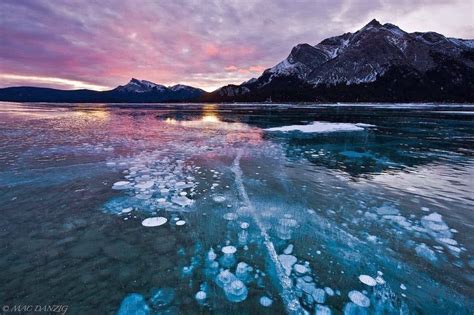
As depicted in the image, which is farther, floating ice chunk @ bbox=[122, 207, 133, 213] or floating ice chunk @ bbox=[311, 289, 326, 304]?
floating ice chunk @ bbox=[122, 207, 133, 213]

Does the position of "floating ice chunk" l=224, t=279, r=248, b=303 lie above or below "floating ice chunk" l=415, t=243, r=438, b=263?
above

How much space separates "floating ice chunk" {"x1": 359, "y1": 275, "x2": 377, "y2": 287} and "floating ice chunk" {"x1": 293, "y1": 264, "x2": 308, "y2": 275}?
0.87 meters

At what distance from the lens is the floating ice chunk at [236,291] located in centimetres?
366

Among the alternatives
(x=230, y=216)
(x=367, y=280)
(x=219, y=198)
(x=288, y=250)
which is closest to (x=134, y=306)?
(x=288, y=250)

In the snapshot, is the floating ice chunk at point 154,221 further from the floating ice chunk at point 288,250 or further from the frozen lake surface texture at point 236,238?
the floating ice chunk at point 288,250

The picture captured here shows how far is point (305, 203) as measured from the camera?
6941 millimetres

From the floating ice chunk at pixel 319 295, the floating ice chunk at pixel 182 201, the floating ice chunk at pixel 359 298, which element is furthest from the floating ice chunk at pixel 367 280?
the floating ice chunk at pixel 182 201

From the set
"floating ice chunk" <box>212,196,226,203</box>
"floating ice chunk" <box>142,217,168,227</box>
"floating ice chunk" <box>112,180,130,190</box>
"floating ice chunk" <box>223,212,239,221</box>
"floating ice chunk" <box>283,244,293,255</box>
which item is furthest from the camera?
"floating ice chunk" <box>112,180,130,190</box>

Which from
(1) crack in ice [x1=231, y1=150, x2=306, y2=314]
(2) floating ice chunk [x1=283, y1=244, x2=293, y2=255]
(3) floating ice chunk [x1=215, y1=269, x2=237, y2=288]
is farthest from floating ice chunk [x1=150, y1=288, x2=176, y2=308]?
(2) floating ice chunk [x1=283, y1=244, x2=293, y2=255]

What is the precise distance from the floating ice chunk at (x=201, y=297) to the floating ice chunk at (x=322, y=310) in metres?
1.55

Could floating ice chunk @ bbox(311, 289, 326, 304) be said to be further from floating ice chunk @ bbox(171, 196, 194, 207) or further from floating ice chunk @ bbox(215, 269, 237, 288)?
floating ice chunk @ bbox(171, 196, 194, 207)

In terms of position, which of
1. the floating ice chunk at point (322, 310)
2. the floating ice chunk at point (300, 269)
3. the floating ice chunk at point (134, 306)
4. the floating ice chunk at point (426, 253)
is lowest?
the floating ice chunk at point (426, 253)

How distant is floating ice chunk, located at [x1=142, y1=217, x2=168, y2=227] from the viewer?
5.68 meters

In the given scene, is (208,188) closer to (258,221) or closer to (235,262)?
(258,221)
